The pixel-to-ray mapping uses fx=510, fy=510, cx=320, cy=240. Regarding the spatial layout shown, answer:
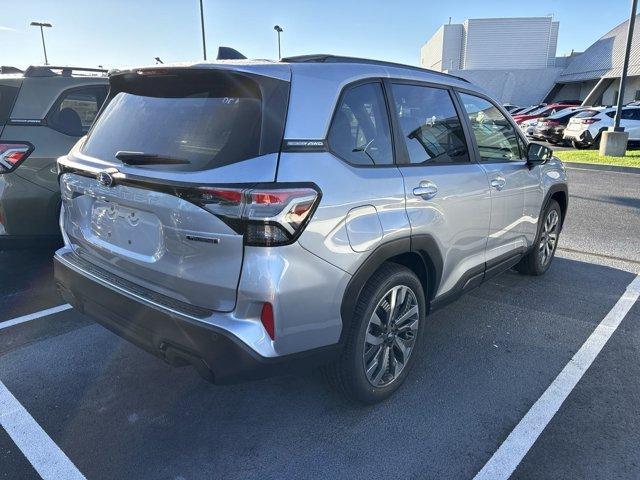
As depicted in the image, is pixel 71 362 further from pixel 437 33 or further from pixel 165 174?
pixel 437 33

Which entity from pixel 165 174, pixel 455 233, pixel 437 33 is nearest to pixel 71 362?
pixel 165 174

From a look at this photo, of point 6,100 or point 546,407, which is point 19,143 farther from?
point 546,407

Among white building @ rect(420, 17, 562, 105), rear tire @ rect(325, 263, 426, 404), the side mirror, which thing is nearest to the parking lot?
rear tire @ rect(325, 263, 426, 404)

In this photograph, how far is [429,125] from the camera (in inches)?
127

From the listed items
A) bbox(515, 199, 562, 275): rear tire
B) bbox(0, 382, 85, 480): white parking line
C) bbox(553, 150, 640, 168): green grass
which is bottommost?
bbox(0, 382, 85, 480): white parking line

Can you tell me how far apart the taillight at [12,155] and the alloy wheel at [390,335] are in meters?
3.53

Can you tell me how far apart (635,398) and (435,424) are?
1247 mm

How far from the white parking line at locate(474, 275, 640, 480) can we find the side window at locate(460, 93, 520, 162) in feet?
4.90

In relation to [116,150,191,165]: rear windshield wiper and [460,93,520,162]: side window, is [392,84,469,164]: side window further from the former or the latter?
[116,150,191,165]: rear windshield wiper

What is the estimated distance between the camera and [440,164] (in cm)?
316

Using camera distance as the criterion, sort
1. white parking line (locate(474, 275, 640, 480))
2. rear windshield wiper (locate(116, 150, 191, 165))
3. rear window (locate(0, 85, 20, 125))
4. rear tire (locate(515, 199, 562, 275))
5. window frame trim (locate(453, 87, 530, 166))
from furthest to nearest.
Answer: rear tire (locate(515, 199, 562, 275)), rear window (locate(0, 85, 20, 125)), window frame trim (locate(453, 87, 530, 166)), white parking line (locate(474, 275, 640, 480)), rear windshield wiper (locate(116, 150, 191, 165))

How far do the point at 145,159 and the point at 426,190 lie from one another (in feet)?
4.99

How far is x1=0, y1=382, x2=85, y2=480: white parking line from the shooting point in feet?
7.82

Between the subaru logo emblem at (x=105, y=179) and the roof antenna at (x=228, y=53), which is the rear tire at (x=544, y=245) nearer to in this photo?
the roof antenna at (x=228, y=53)
